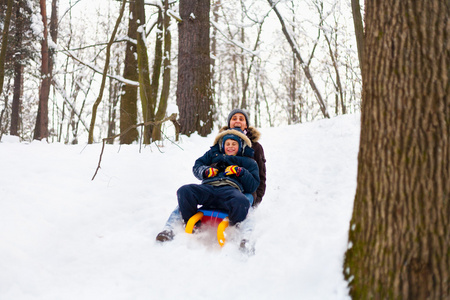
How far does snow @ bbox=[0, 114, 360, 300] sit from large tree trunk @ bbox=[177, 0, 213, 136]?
189cm

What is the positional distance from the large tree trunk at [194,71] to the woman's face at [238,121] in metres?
2.61

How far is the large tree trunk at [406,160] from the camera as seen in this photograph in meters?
1.89

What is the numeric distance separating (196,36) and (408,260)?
6.18m

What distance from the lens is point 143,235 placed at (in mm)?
3410

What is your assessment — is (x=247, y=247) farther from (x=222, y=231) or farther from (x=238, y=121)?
(x=238, y=121)

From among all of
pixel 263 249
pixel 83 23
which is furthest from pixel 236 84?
pixel 263 249

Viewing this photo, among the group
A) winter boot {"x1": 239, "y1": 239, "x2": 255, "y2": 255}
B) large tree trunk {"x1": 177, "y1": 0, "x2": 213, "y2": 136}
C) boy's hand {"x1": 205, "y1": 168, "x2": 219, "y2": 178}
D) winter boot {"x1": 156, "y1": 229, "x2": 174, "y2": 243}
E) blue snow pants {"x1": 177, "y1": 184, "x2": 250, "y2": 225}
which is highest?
large tree trunk {"x1": 177, "y1": 0, "x2": 213, "y2": 136}

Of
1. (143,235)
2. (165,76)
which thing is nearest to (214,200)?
(143,235)

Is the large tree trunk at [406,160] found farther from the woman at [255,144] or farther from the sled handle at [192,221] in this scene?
the woman at [255,144]

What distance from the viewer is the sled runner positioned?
319 cm

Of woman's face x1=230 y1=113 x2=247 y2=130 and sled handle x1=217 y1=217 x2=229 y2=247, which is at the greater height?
woman's face x1=230 y1=113 x2=247 y2=130

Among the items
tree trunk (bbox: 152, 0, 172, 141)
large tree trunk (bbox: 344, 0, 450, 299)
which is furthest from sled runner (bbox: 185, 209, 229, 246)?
tree trunk (bbox: 152, 0, 172, 141)

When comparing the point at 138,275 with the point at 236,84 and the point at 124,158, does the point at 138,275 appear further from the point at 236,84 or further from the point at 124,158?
the point at 236,84

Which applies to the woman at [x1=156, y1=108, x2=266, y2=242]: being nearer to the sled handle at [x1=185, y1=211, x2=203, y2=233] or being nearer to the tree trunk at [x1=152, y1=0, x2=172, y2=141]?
the sled handle at [x1=185, y1=211, x2=203, y2=233]
